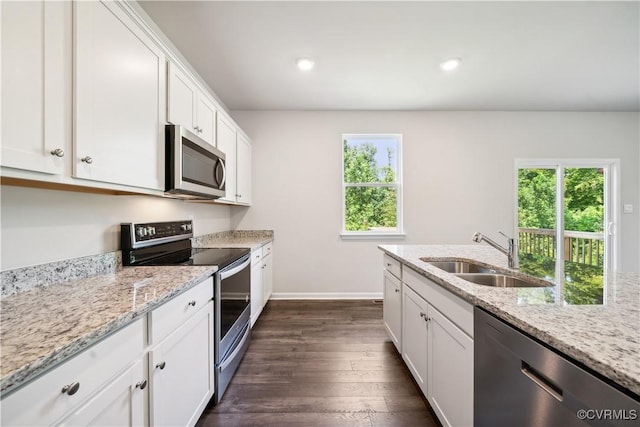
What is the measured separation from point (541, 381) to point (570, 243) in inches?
166

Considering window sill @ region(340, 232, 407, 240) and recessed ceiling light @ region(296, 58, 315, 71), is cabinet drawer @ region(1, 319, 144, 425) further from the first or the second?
window sill @ region(340, 232, 407, 240)

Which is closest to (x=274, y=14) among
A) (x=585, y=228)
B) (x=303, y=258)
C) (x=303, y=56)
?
(x=303, y=56)

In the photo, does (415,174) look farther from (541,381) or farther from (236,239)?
(541,381)

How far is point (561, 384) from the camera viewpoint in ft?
2.08

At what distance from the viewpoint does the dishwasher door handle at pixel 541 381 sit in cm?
67

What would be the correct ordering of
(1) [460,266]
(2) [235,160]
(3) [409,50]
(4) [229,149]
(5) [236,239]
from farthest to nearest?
(5) [236,239] < (2) [235,160] < (4) [229,149] < (3) [409,50] < (1) [460,266]

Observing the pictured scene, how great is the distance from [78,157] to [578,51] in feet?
12.2

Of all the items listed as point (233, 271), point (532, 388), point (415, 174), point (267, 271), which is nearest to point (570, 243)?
point (415, 174)

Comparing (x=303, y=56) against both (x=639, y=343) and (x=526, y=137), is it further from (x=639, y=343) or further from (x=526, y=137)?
(x=526, y=137)

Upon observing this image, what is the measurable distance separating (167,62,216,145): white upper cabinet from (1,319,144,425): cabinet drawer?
4.13ft

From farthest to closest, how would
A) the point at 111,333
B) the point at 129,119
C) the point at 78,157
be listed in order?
1. the point at 129,119
2. the point at 78,157
3. the point at 111,333

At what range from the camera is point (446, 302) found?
1212 mm

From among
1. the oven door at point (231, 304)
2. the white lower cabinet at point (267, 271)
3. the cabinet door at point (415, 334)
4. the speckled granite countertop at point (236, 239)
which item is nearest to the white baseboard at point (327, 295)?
the white lower cabinet at point (267, 271)

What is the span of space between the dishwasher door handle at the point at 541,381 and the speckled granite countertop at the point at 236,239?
202cm
